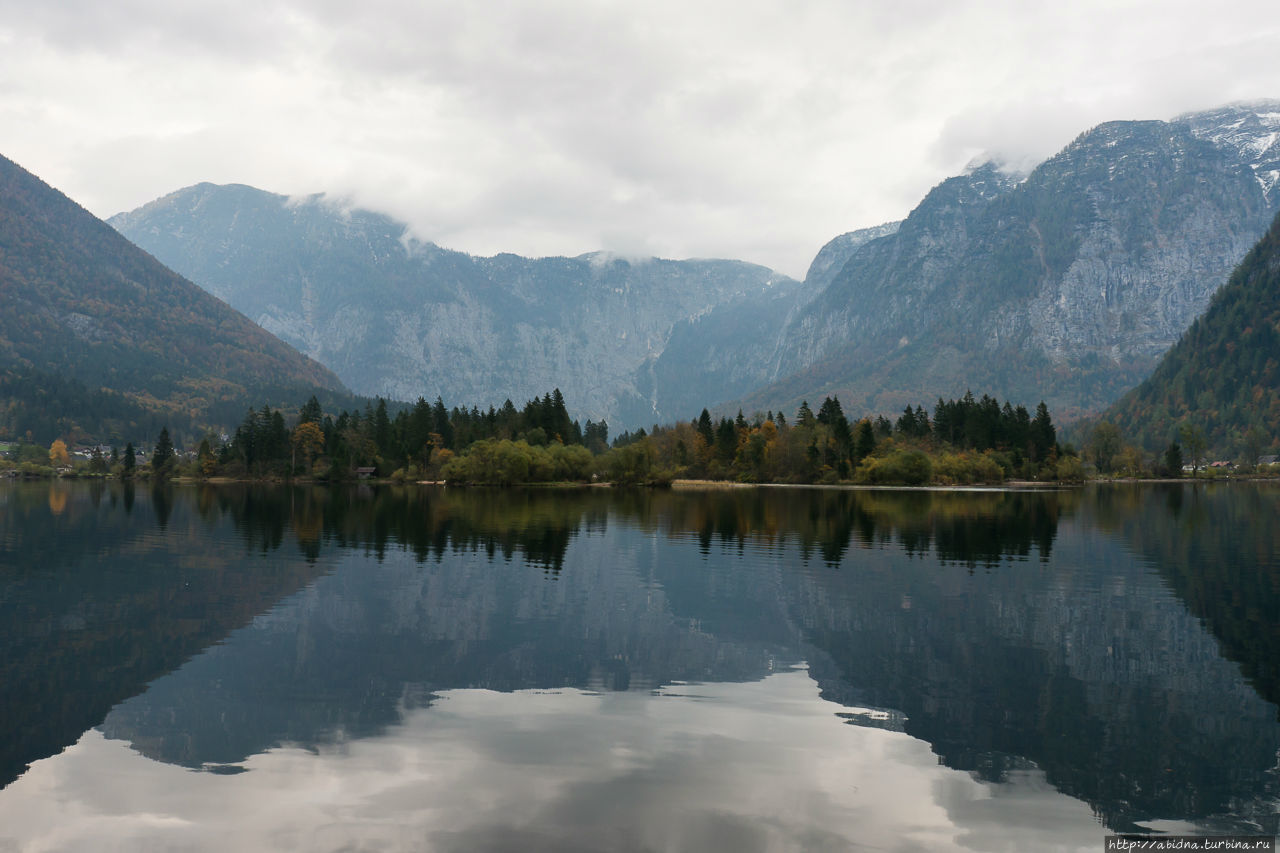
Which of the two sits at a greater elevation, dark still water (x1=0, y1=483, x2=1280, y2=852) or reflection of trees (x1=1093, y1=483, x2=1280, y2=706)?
reflection of trees (x1=1093, y1=483, x2=1280, y2=706)

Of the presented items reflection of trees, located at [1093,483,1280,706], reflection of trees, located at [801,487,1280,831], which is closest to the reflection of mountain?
reflection of trees, located at [801,487,1280,831]

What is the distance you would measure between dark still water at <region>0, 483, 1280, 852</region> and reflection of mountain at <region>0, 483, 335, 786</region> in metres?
0.16

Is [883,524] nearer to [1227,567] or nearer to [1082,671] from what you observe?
[1227,567]

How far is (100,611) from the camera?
32906mm

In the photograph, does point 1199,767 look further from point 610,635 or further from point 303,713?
point 303,713

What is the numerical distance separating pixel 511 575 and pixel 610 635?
14.7 m

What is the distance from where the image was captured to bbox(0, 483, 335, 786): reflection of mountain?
2098 centimetres

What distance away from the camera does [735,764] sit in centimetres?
1762

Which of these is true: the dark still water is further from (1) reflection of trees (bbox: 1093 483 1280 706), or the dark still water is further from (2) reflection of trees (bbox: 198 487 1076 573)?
(2) reflection of trees (bbox: 198 487 1076 573)

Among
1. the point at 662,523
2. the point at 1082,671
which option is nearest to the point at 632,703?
the point at 1082,671

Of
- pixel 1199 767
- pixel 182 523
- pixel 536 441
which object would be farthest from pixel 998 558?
pixel 536 441

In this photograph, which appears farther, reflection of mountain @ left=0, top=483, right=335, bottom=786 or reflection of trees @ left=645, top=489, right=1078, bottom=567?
reflection of trees @ left=645, top=489, right=1078, bottom=567

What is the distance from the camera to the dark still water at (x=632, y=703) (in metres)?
15.0

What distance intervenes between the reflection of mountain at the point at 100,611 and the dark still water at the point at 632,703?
6.4 inches
